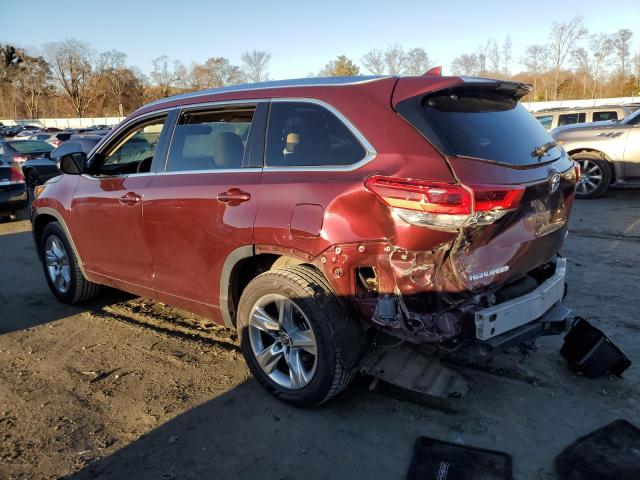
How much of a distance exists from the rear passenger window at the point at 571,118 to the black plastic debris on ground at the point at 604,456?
1299cm

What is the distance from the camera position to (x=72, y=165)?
4602 mm

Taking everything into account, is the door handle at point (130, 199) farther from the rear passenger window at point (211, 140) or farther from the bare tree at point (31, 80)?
the bare tree at point (31, 80)

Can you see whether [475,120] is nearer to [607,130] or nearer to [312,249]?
[312,249]

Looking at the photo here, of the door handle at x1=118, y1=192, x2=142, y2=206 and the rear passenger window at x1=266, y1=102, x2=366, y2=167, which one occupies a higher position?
the rear passenger window at x1=266, y1=102, x2=366, y2=167

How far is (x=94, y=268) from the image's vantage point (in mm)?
4617

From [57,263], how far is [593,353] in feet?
16.0

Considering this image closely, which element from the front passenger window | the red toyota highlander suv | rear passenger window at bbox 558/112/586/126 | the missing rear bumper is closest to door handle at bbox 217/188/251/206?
the red toyota highlander suv

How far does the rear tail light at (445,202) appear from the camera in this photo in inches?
99.3

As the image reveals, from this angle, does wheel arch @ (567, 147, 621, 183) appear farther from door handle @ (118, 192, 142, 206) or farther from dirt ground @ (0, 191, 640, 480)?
door handle @ (118, 192, 142, 206)

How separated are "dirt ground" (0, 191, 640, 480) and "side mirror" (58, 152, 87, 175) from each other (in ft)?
4.68

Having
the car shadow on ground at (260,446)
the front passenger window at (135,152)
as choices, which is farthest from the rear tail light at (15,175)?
the car shadow on ground at (260,446)

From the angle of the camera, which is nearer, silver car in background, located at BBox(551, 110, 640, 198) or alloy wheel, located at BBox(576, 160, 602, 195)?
silver car in background, located at BBox(551, 110, 640, 198)

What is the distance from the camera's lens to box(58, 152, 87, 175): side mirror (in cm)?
458

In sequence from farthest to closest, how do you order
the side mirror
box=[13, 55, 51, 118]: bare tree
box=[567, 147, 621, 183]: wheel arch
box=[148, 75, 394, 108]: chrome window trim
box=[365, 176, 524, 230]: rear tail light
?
1. box=[13, 55, 51, 118]: bare tree
2. box=[567, 147, 621, 183]: wheel arch
3. the side mirror
4. box=[148, 75, 394, 108]: chrome window trim
5. box=[365, 176, 524, 230]: rear tail light
